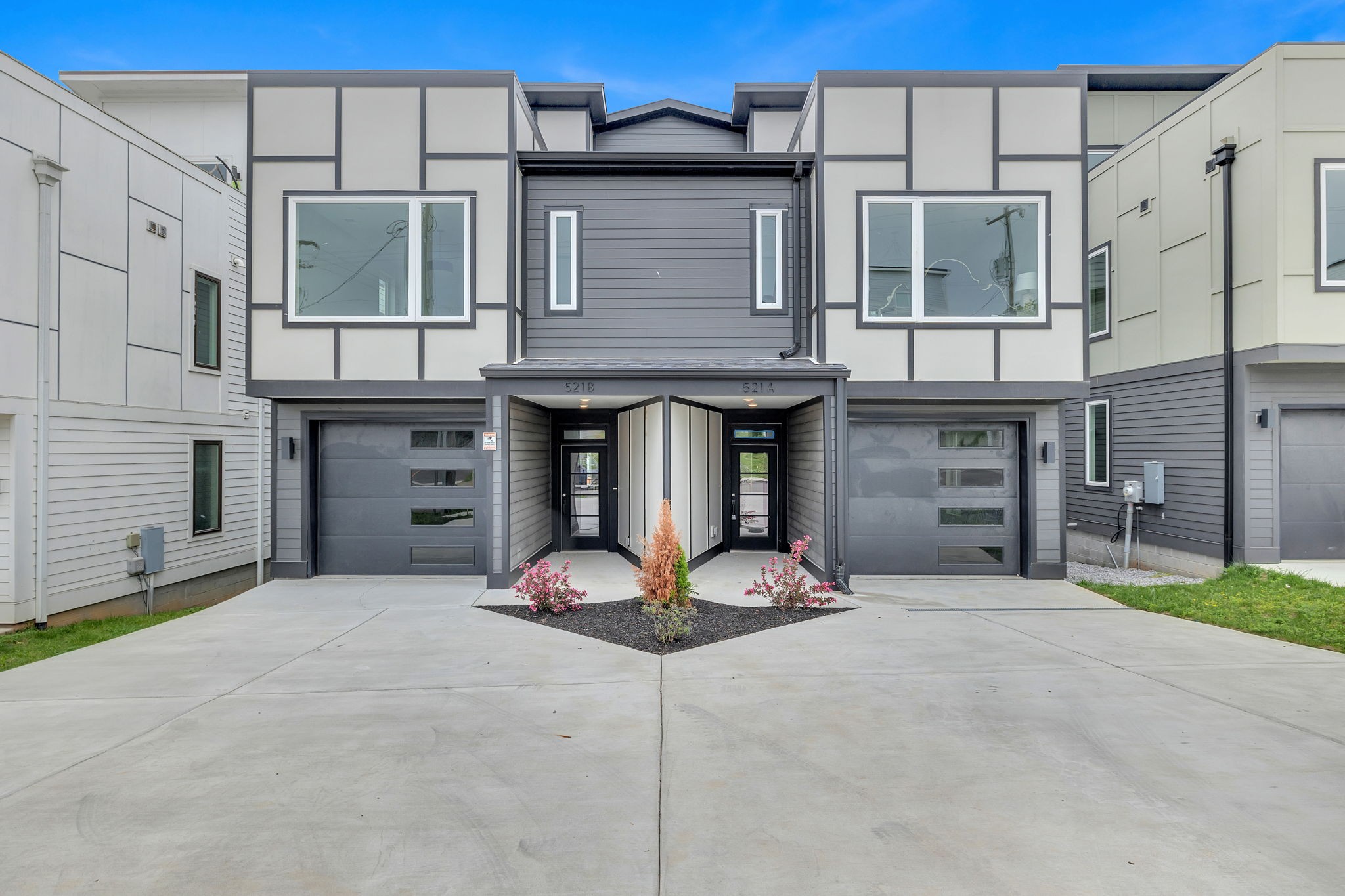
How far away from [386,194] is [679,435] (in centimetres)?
498

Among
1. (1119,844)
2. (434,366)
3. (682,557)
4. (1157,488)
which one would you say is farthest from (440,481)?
(1157,488)

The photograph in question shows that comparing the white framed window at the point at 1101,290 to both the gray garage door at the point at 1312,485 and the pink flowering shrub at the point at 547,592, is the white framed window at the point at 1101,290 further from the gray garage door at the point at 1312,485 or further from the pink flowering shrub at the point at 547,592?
the pink flowering shrub at the point at 547,592

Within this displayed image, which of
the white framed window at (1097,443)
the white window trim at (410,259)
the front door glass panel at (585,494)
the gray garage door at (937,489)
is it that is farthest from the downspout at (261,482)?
the white framed window at (1097,443)

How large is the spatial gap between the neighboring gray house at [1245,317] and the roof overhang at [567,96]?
31.0 ft

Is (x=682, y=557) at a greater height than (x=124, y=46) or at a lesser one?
lesser

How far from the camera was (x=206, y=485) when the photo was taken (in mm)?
10969

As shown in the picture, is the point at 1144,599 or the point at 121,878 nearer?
the point at 121,878

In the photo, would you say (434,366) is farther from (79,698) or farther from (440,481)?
(79,698)

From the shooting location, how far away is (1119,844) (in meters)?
3.06

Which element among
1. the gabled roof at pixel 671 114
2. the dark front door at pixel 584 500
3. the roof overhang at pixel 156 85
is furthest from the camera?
the roof overhang at pixel 156 85

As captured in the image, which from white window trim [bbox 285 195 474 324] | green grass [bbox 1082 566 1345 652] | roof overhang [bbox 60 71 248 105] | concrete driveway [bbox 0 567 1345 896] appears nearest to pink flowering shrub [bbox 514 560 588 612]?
concrete driveway [bbox 0 567 1345 896]

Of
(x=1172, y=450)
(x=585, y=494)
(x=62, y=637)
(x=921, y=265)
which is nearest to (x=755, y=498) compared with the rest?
(x=585, y=494)

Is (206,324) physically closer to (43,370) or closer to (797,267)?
(43,370)

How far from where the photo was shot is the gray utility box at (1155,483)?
11.0m
